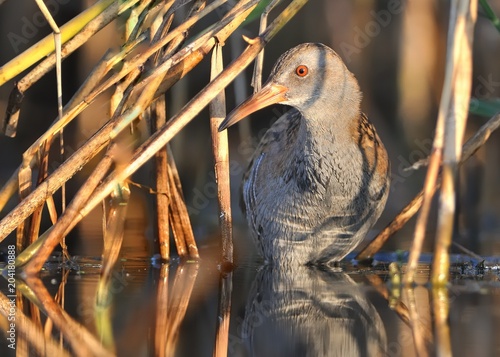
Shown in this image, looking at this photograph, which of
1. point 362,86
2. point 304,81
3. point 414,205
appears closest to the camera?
point 304,81

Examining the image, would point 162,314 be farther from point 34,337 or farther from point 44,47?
point 44,47

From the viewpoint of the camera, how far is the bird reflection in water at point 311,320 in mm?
3125

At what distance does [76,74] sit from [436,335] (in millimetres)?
3918

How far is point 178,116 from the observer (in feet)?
13.2

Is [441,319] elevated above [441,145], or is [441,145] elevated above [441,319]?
[441,145]

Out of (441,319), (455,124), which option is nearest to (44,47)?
(455,124)

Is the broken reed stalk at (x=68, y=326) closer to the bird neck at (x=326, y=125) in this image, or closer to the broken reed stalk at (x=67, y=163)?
the broken reed stalk at (x=67, y=163)

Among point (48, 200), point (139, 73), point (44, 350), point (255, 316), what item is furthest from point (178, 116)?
point (44, 350)

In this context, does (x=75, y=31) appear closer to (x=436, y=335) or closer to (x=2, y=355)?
(x=2, y=355)

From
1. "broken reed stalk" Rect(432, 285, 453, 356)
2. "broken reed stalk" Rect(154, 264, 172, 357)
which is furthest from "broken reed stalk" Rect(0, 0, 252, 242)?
"broken reed stalk" Rect(432, 285, 453, 356)

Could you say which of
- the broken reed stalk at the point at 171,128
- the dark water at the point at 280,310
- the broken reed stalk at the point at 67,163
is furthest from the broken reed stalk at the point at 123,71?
the dark water at the point at 280,310

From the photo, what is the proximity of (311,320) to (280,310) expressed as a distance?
0.21 m

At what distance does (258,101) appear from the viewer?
4.36 meters

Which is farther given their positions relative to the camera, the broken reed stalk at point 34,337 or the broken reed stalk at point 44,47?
the broken reed stalk at point 44,47
